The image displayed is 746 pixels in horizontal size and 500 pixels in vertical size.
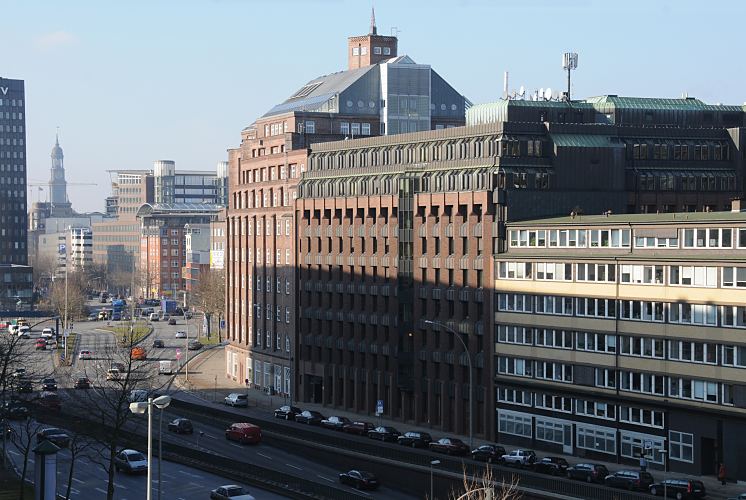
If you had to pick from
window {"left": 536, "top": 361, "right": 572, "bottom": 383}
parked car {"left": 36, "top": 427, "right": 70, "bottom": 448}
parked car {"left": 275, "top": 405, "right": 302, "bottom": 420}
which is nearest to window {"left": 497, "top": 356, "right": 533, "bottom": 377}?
window {"left": 536, "top": 361, "right": 572, "bottom": 383}

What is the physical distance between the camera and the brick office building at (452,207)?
394ft

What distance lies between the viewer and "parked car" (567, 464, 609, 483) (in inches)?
3691

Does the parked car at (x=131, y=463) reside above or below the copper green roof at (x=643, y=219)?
below

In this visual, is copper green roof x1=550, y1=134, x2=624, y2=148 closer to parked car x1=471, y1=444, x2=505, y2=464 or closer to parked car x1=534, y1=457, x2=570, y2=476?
parked car x1=471, y1=444, x2=505, y2=464

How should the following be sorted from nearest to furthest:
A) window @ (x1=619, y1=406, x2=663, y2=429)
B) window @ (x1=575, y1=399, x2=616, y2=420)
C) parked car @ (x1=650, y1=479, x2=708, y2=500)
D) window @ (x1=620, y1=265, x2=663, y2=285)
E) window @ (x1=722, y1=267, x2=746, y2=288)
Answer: parked car @ (x1=650, y1=479, x2=708, y2=500) → window @ (x1=722, y1=267, x2=746, y2=288) → window @ (x1=619, y1=406, x2=663, y2=429) → window @ (x1=620, y1=265, x2=663, y2=285) → window @ (x1=575, y1=399, x2=616, y2=420)

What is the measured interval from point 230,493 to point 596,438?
30.8 m

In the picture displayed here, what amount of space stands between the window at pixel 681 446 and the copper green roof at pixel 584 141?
32.7 m

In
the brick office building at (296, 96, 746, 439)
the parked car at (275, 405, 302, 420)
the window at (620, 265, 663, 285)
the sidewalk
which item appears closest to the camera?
the sidewalk

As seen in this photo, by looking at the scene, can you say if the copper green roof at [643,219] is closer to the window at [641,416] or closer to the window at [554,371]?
the window at [554,371]

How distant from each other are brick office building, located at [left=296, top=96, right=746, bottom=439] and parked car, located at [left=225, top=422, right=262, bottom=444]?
1657cm

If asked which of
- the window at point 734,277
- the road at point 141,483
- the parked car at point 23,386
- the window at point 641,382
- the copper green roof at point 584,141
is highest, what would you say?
the copper green roof at point 584,141

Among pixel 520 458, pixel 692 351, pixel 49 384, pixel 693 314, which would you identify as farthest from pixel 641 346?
pixel 49 384

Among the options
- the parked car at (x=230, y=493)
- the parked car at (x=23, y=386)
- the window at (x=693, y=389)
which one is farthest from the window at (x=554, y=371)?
the parked car at (x=23, y=386)

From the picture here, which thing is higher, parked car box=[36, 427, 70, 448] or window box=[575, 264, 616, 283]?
window box=[575, 264, 616, 283]
